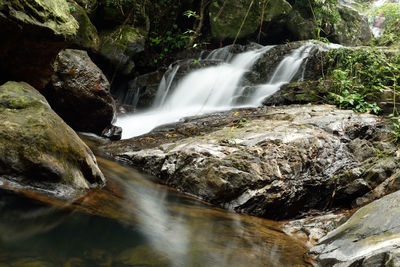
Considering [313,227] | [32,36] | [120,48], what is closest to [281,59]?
[120,48]

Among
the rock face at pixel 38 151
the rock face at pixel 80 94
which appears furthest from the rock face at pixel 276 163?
A: the rock face at pixel 80 94

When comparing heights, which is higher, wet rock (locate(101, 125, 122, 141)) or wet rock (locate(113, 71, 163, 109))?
wet rock (locate(113, 71, 163, 109))

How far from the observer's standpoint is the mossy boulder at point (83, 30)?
26.8 feet

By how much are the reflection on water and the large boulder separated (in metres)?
2.19

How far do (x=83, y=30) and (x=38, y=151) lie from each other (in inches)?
269

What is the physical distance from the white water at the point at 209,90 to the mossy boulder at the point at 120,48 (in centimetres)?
157

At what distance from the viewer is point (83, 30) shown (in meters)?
8.40

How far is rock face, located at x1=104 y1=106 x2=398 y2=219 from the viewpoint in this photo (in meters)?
3.77

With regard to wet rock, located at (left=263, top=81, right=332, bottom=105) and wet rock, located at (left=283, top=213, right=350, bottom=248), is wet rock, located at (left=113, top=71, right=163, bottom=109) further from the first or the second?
wet rock, located at (left=283, top=213, right=350, bottom=248)

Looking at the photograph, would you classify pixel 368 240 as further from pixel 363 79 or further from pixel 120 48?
pixel 120 48

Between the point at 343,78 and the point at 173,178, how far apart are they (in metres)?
5.04

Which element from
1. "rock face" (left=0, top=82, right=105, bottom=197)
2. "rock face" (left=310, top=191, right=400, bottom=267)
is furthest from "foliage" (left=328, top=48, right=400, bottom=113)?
"rock face" (left=0, top=82, right=105, bottom=197)

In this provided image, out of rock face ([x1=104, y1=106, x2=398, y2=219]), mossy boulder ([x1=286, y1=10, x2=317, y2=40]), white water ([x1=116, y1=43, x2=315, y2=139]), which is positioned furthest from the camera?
mossy boulder ([x1=286, y1=10, x2=317, y2=40])

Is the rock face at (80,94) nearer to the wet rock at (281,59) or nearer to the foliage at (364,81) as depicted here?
the wet rock at (281,59)
